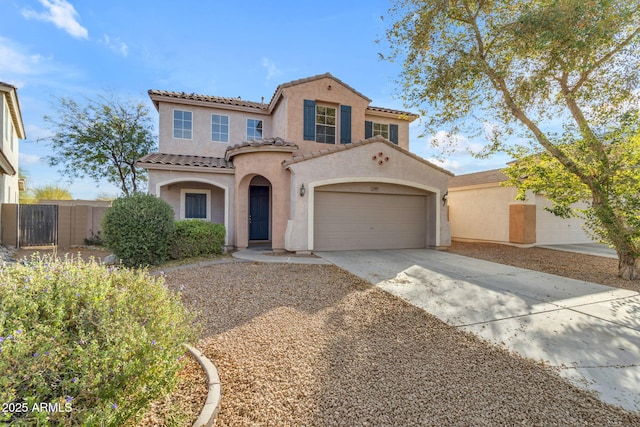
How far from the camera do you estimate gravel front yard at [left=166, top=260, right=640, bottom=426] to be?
2.72 m

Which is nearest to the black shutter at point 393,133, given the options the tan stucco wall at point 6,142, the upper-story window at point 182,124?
the upper-story window at point 182,124

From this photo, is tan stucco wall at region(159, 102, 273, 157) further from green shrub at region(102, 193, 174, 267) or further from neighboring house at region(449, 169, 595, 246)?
neighboring house at region(449, 169, 595, 246)

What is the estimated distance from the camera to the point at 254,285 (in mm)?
6848

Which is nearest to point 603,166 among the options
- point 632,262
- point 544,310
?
point 632,262

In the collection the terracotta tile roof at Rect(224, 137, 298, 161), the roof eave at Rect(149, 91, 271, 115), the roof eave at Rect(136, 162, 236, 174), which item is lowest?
the roof eave at Rect(136, 162, 236, 174)

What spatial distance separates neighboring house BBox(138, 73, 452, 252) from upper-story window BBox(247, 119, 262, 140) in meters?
0.05

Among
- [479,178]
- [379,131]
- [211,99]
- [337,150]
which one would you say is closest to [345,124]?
[379,131]

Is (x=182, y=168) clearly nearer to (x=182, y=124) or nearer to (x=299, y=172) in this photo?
(x=182, y=124)

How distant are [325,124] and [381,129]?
3.78 metres

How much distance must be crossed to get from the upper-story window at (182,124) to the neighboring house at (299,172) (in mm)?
44

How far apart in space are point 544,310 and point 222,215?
12551 mm

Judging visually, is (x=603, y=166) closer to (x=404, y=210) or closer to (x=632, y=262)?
(x=632, y=262)

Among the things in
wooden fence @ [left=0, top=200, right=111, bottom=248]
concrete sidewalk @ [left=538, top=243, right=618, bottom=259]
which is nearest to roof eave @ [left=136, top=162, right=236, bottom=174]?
wooden fence @ [left=0, top=200, right=111, bottom=248]

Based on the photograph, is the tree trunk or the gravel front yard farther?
the tree trunk
